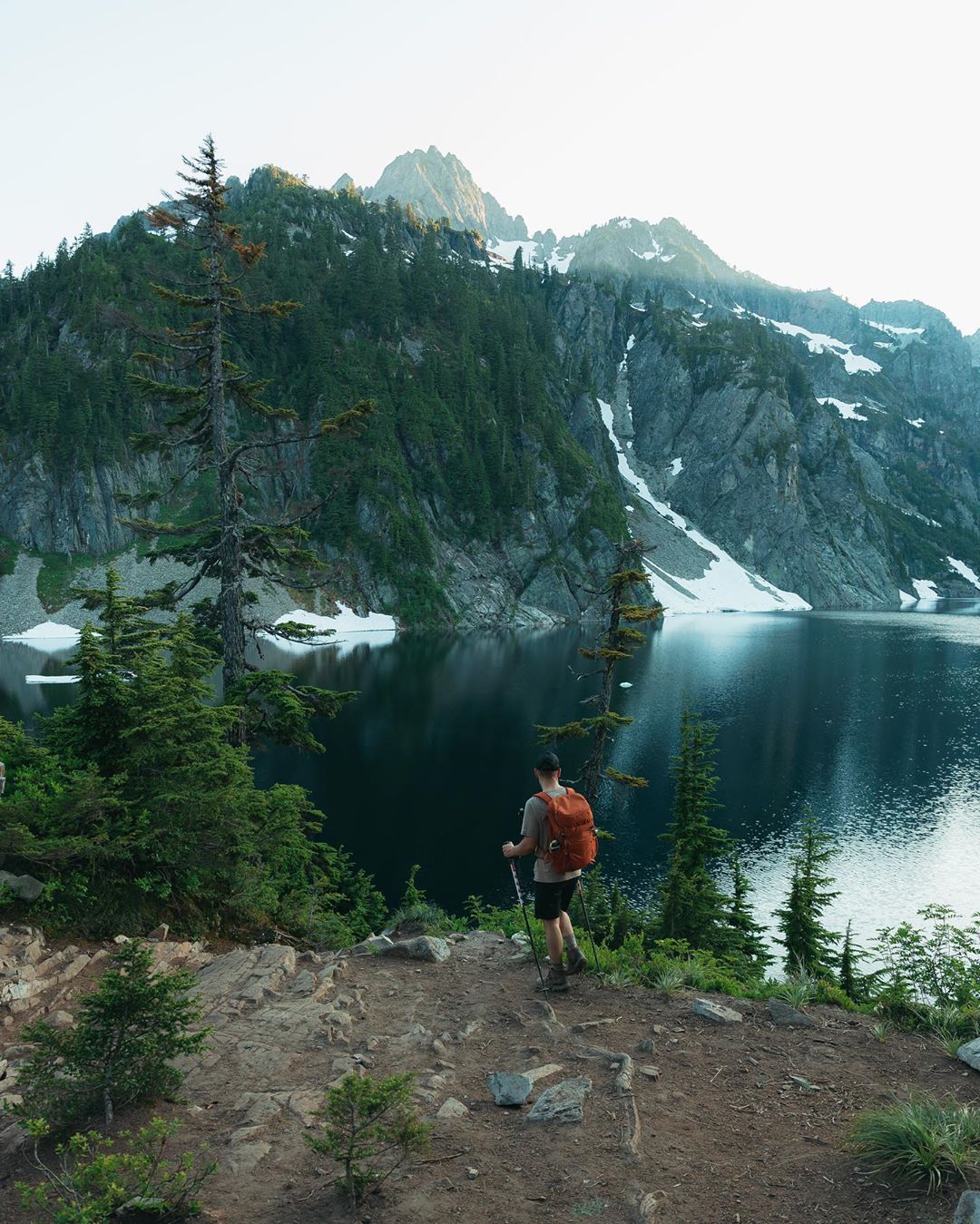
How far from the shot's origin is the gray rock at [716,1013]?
754cm

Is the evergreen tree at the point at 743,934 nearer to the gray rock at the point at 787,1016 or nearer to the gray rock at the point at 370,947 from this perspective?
the gray rock at the point at 370,947

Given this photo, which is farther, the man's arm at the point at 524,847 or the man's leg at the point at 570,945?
the man's leg at the point at 570,945

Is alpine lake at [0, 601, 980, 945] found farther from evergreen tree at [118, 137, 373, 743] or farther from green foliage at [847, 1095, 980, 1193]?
green foliage at [847, 1095, 980, 1193]

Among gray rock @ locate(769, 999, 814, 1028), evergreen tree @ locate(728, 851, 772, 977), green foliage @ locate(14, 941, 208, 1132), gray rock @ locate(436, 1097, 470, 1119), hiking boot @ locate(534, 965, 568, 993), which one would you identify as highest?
green foliage @ locate(14, 941, 208, 1132)

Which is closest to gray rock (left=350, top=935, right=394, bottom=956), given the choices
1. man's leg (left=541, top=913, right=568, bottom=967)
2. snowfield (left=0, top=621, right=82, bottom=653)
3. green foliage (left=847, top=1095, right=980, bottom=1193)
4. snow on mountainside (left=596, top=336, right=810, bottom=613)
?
man's leg (left=541, top=913, right=568, bottom=967)

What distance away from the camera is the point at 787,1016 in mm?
7574

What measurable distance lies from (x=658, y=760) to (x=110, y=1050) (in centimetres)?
4493

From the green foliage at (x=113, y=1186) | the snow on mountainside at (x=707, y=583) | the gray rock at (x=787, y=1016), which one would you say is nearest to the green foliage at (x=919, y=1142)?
the gray rock at (x=787, y=1016)

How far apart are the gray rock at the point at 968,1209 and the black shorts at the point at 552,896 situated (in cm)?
435

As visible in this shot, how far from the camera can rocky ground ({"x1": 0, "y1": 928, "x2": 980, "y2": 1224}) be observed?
468cm

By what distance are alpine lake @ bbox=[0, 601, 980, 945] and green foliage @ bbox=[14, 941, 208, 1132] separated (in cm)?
1438

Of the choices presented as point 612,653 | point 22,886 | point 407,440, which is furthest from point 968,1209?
point 407,440

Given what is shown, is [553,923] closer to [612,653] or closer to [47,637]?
[612,653]

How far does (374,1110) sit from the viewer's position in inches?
181
